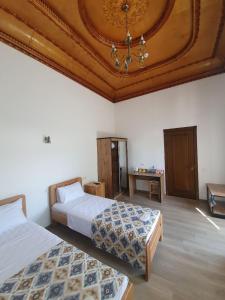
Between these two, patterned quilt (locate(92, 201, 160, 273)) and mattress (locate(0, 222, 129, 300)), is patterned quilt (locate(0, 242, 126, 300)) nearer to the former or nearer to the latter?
mattress (locate(0, 222, 129, 300))

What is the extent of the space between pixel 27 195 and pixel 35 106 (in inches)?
64.2

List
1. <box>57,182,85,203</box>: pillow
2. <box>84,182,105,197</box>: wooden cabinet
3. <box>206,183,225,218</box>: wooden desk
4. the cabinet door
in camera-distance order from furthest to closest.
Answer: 1. the cabinet door
2. <box>84,182,105,197</box>: wooden cabinet
3. <box>206,183,225,218</box>: wooden desk
4. <box>57,182,85,203</box>: pillow

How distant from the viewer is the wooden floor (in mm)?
1609

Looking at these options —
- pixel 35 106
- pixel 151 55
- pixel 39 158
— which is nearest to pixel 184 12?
pixel 151 55

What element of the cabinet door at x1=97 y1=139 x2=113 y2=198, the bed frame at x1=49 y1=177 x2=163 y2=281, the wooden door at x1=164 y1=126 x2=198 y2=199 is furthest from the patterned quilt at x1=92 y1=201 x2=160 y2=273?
the wooden door at x1=164 y1=126 x2=198 y2=199

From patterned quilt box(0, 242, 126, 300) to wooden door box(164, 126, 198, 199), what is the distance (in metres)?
3.53

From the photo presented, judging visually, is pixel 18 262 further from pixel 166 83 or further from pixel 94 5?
pixel 166 83

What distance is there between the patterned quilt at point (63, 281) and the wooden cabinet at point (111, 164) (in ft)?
9.11

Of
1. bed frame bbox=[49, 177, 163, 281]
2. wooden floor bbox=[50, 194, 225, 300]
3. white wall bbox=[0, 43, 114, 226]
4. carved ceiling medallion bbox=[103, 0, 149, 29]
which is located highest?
carved ceiling medallion bbox=[103, 0, 149, 29]

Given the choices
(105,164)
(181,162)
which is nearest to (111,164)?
(105,164)

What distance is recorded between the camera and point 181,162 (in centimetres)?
421

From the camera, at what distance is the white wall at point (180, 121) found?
370 cm

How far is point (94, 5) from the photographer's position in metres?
Result: 2.08

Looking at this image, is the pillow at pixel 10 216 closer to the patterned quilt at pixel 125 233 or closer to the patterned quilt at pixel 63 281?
the patterned quilt at pixel 63 281
